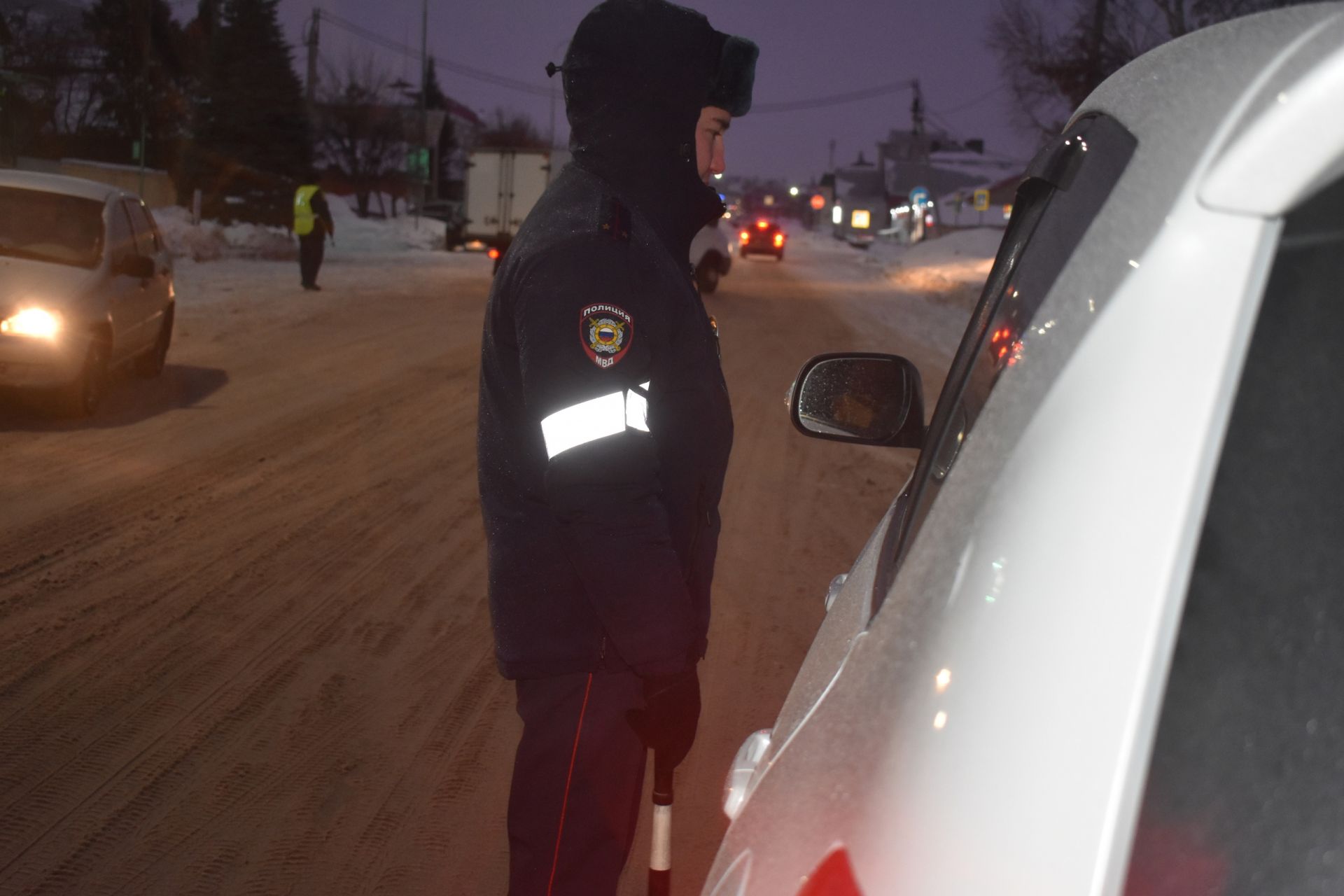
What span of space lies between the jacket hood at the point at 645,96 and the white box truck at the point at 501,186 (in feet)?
86.0

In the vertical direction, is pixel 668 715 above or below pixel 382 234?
above

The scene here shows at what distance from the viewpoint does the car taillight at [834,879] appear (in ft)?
3.74

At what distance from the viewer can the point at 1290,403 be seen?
3.51ft

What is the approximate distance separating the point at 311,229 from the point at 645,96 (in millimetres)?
18287

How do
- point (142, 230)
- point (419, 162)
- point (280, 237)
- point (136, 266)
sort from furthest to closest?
point (419, 162) → point (280, 237) → point (142, 230) → point (136, 266)

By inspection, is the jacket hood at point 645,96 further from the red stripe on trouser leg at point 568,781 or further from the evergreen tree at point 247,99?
the evergreen tree at point 247,99

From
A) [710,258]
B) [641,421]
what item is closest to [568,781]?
[641,421]

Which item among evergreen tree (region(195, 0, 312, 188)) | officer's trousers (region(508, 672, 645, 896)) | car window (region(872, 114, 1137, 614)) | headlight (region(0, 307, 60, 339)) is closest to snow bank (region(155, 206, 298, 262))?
evergreen tree (region(195, 0, 312, 188))

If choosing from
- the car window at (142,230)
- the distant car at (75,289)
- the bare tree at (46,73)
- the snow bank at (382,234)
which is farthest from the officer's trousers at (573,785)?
the snow bank at (382,234)

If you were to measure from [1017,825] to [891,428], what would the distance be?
132cm

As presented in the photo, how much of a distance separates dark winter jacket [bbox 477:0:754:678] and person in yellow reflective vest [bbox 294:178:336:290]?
18.0m

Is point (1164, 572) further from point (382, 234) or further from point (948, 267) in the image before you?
point (382, 234)

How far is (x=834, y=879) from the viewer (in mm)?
1169

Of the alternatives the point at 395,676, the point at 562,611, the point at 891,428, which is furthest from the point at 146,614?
the point at 891,428
